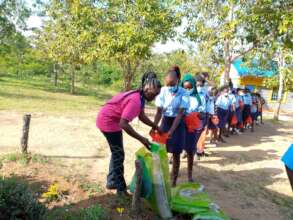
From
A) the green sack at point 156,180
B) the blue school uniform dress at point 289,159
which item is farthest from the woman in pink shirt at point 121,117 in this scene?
the blue school uniform dress at point 289,159

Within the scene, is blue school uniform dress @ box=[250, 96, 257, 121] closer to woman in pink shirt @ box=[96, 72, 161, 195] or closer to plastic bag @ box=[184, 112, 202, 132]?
plastic bag @ box=[184, 112, 202, 132]

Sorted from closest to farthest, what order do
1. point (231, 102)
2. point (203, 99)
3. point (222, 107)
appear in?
1. point (203, 99)
2. point (222, 107)
3. point (231, 102)

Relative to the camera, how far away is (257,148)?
10336 millimetres

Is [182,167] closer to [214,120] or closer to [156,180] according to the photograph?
[214,120]

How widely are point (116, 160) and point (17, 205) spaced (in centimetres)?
143

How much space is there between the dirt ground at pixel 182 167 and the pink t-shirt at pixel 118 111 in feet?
3.12

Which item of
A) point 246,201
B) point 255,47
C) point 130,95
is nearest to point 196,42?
point 255,47

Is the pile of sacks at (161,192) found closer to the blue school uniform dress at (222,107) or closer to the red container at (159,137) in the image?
the red container at (159,137)

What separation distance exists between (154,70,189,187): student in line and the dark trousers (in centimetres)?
96

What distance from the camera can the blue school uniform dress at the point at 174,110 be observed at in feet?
18.3

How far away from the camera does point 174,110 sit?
5.65 metres

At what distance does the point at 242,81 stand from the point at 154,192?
27.1m

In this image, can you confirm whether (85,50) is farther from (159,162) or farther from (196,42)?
(159,162)

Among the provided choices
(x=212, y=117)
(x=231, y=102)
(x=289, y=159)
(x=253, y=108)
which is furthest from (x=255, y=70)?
(x=289, y=159)
